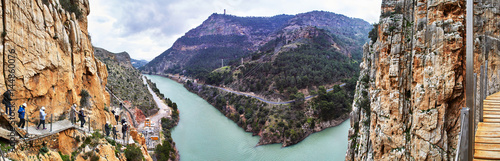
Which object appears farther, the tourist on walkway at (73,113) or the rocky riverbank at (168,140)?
the rocky riverbank at (168,140)

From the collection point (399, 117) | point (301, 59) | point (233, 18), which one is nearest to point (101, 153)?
point (399, 117)

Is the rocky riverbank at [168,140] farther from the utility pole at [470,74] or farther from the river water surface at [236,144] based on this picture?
the utility pole at [470,74]

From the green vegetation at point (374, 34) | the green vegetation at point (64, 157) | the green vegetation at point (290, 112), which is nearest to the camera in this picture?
the green vegetation at point (64, 157)

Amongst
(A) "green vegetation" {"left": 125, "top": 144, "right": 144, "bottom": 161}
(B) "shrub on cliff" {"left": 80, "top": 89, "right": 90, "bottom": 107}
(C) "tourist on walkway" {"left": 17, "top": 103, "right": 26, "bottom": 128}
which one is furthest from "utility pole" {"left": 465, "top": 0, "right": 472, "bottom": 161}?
(A) "green vegetation" {"left": 125, "top": 144, "right": 144, "bottom": 161}

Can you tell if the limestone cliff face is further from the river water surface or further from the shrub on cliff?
the river water surface

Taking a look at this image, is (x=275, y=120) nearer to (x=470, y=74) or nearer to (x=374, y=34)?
(x=374, y=34)

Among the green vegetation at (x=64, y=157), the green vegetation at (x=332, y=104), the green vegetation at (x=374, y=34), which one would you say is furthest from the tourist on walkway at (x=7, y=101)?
the green vegetation at (x=332, y=104)
